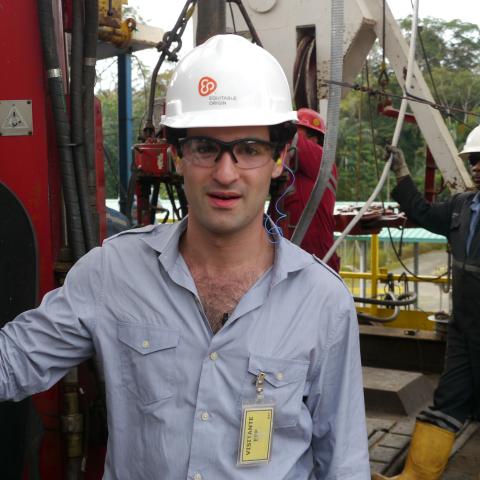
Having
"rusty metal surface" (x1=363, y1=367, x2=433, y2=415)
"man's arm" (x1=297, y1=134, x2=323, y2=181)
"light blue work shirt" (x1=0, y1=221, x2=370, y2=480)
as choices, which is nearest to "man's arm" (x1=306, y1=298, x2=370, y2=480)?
"light blue work shirt" (x1=0, y1=221, x2=370, y2=480)

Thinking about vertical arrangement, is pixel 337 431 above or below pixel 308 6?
below

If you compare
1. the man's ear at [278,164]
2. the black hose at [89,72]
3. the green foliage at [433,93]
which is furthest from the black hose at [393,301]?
the green foliage at [433,93]

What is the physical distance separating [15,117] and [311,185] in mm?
2727

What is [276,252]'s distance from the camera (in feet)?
6.57

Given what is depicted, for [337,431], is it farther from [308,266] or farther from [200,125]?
[200,125]

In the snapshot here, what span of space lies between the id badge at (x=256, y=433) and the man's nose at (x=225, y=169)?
0.48m

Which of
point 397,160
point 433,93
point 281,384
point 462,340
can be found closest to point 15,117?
point 281,384

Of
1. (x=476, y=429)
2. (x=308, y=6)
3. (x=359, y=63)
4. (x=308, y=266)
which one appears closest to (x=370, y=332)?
(x=476, y=429)

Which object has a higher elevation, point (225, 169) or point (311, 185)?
point (225, 169)

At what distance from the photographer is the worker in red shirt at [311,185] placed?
16.4 ft

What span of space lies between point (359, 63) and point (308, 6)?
631 mm

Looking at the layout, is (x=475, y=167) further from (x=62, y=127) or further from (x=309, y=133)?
(x=62, y=127)

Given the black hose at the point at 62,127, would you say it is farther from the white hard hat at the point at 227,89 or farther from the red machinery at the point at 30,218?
the white hard hat at the point at 227,89

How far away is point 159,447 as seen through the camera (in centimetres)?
181
